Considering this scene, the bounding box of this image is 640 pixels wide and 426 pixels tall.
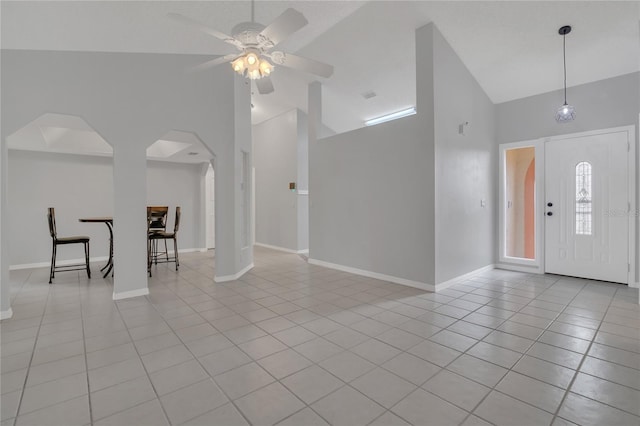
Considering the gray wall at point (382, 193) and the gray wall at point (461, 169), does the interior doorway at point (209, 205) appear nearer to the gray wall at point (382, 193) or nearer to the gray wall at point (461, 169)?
the gray wall at point (382, 193)

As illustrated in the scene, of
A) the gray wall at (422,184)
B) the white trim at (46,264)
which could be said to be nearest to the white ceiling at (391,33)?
the gray wall at (422,184)

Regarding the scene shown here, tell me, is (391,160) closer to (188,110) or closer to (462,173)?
(462,173)

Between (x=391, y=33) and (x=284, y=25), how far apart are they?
101 inches

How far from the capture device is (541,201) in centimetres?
486

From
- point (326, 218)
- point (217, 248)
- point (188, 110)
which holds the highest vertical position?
point (188, 110)

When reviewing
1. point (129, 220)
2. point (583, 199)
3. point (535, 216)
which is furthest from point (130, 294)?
point (583, 199)

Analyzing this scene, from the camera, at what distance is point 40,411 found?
1620 mm

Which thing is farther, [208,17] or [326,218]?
[326,218]

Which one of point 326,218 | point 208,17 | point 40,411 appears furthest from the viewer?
point 326,218

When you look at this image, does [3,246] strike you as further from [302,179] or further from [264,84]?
[302,179]

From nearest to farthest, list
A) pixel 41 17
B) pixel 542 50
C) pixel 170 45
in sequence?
1. pixel 41 17
2. pixel 170 45
3. pixel 542 50

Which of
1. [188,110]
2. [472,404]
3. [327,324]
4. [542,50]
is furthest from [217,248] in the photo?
[542,50]

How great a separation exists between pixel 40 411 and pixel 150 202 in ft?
18.5

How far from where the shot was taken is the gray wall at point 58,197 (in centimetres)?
519
